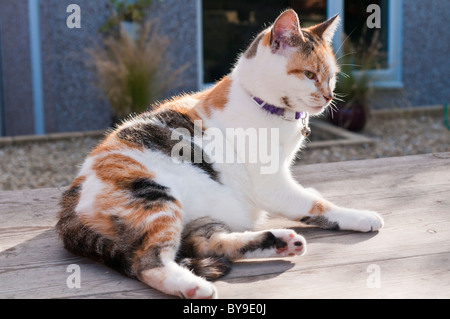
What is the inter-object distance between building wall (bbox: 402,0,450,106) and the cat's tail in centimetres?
560

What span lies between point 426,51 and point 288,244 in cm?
570

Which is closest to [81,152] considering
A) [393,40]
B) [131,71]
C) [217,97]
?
[131,71]

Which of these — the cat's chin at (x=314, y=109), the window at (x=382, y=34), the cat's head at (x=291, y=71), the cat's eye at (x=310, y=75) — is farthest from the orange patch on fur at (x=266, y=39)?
the window at (x=382, y=34)

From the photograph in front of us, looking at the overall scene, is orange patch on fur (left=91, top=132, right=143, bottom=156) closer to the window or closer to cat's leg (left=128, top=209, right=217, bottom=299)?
cat's leg (left=128, top=209, right=217, bottom=299)

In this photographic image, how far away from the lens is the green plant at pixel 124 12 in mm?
5371

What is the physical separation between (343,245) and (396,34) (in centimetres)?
525

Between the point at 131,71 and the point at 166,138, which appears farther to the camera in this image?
the point at 131,71

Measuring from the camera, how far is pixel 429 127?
5879 mm

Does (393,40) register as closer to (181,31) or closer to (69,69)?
(181,31)

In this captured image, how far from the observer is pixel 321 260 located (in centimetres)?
177

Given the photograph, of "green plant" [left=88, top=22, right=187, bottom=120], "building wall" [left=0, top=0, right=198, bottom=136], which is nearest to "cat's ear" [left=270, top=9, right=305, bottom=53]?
"green plant" [left=88, top=22, right=187, bottom=120]

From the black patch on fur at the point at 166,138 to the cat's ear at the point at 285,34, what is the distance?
43 centimetres

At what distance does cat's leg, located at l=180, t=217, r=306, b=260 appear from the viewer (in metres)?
1.72

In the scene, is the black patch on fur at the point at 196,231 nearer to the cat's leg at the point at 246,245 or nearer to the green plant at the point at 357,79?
the cat's leg at the point at 246,245
